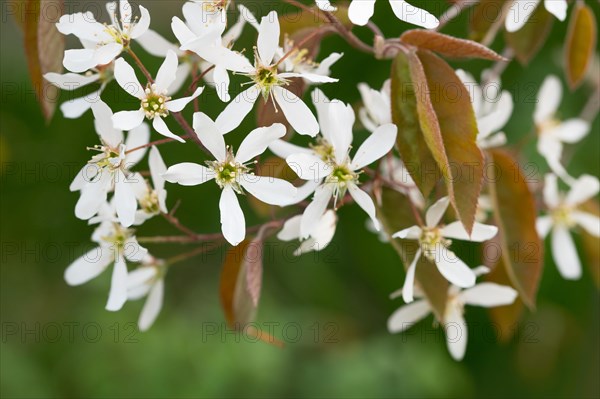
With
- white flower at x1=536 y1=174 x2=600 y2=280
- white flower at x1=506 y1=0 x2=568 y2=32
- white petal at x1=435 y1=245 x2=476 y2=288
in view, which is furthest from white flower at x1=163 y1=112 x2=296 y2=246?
white flower at x1=536 y1=174 x2=600 y2=280

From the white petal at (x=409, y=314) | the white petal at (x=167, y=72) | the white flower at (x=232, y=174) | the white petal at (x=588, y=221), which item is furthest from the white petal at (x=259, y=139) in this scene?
the white petal at (x=588, y=221)

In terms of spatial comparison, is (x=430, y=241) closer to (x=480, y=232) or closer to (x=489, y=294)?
(x=480, y=232)

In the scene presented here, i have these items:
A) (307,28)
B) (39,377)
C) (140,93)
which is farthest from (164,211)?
(39,377)

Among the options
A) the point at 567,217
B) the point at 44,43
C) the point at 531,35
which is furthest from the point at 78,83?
the point at 567,217

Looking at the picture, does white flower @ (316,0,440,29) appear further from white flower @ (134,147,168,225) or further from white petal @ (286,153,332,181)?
white flower @ (134,147,168,225)

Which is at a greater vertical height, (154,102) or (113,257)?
(154,102)

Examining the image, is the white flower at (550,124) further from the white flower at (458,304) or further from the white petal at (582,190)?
the white flower at (458,304)
